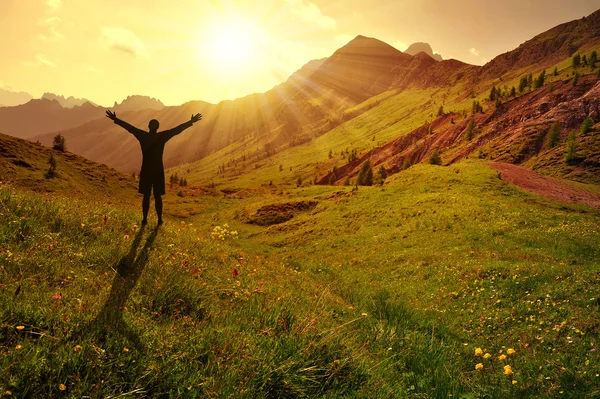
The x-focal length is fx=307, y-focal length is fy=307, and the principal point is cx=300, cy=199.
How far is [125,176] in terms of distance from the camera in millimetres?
60562

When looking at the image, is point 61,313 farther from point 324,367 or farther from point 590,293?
point 590,293

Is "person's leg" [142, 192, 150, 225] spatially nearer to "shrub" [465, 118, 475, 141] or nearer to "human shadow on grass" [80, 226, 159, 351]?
→ "human shadow on grass" [80, 226, 159, 351]

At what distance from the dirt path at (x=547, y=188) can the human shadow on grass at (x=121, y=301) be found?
39.2 metres

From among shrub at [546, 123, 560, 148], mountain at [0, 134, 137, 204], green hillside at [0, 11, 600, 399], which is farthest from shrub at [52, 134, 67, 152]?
Answer: shrub at [546, 123, 560, 148]

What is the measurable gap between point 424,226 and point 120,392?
85.8 feet

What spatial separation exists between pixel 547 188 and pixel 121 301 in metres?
45.1

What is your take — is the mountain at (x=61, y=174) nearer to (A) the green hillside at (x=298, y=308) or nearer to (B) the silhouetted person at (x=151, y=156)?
(A) the green hillside at (x=298, y=308)

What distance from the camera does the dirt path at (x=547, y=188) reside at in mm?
33062

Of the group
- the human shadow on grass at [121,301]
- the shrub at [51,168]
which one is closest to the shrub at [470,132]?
the shrub at [51,168]

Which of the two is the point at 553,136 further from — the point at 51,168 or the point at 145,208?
the point at 51,168

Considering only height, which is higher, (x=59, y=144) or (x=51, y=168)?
(x=59, y=144)

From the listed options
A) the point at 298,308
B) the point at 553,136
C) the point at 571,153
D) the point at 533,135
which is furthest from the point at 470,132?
the point at 298,308

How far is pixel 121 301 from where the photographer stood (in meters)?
3.82

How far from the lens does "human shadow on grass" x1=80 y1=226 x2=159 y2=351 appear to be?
9.93ft
